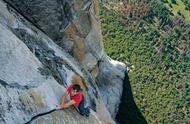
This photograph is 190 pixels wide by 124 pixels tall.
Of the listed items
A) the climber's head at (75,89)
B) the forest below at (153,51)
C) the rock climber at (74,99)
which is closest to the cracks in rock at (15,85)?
the rock climber at (74,99)

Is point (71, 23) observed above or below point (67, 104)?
above

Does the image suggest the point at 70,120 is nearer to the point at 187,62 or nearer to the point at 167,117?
the point at 167,117

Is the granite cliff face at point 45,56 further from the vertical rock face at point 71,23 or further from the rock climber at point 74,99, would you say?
the rock climber at point 74,99

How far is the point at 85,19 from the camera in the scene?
40.2m

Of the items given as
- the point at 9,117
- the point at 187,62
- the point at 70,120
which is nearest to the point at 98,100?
the point at 70,120

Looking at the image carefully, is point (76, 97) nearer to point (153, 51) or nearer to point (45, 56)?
point (45, 56)

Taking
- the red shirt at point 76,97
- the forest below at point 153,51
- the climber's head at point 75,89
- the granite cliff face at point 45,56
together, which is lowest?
the forest below at point 153,51

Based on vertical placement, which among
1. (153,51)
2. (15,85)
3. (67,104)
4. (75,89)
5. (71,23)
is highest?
(71,23)

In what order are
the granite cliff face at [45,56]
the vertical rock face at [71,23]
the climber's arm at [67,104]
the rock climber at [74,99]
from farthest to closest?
the vertical rock face at [71,23], the rock climber at [74,99], the climber's arm at [67,104], the granite cliff face at [45,56]

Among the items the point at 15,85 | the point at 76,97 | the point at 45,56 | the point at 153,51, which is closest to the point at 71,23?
the point at 45,56

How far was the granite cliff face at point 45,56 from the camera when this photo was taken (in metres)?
23.8

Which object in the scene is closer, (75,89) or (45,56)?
(75,89)

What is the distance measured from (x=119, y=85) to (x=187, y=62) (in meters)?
19.7

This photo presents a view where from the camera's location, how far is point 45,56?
1168 inches
